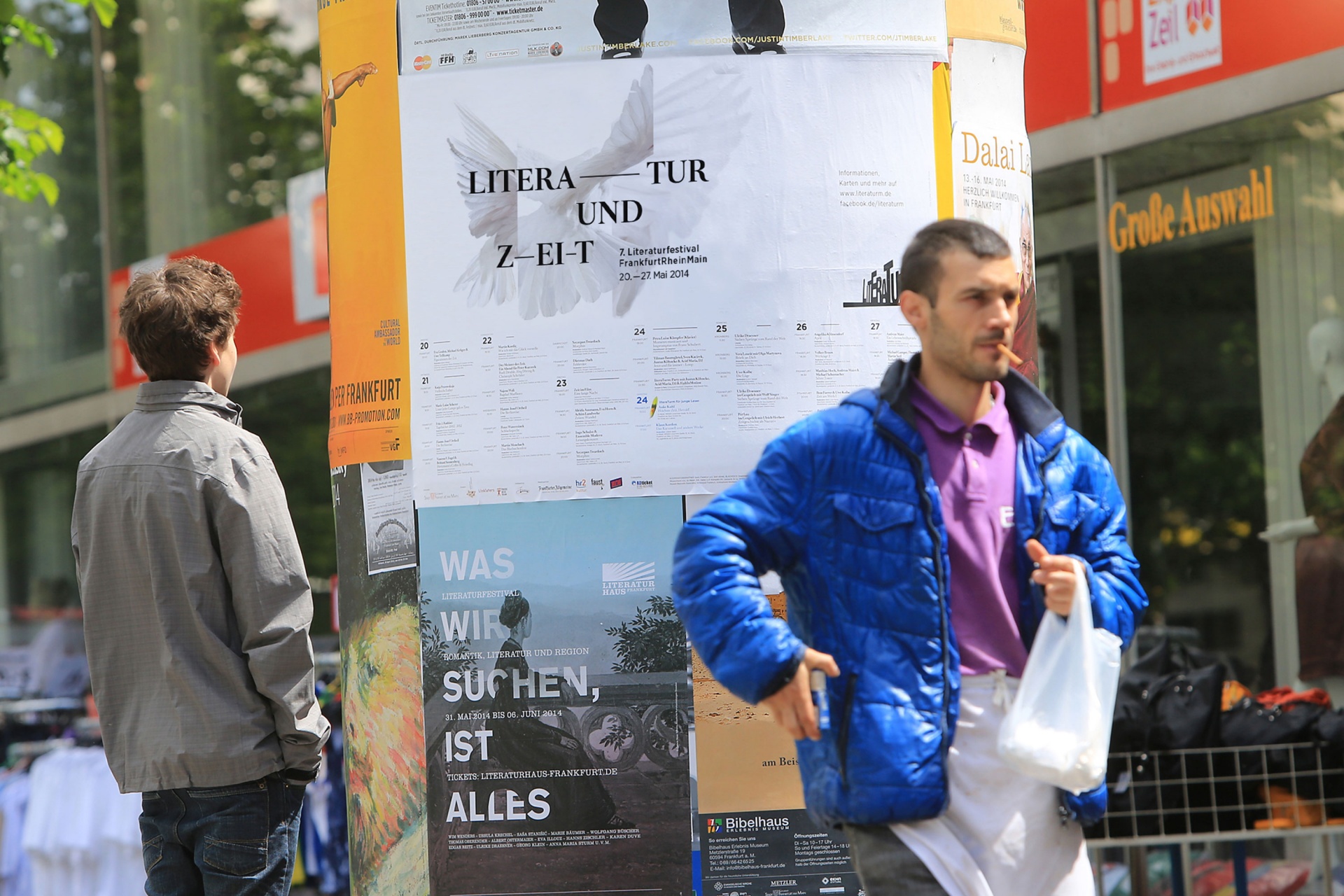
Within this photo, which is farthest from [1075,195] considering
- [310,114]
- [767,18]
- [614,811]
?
[310,114]

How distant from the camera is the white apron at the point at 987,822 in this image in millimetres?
2730

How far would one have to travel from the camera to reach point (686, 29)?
156 inches

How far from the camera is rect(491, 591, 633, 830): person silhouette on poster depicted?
3930 millimetres

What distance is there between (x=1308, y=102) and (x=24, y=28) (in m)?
5.74

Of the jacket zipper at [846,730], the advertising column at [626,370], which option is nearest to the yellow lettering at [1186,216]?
the advertising column at [626,370]

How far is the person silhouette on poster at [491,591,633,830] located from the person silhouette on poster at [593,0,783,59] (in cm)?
144

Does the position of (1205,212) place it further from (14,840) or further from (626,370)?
(14,840)

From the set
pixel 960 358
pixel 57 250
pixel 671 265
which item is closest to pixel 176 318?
pixel 671 265

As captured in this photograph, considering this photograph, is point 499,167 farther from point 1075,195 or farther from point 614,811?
point 1075,195

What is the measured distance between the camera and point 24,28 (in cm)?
709

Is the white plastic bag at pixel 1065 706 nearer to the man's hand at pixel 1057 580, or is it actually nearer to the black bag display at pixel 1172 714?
the man's hand at pixel 1057 580

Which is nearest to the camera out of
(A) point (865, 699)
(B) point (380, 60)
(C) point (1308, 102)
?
(A) point (865, 699)

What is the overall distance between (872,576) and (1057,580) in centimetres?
33

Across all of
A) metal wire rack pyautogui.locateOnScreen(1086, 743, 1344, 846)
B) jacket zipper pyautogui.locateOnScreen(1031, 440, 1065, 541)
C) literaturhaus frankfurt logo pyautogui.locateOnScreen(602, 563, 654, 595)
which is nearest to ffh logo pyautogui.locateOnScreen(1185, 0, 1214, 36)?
metal wire rack pyautogui.locateOnScreen(1086, 743, 1344, 846)
